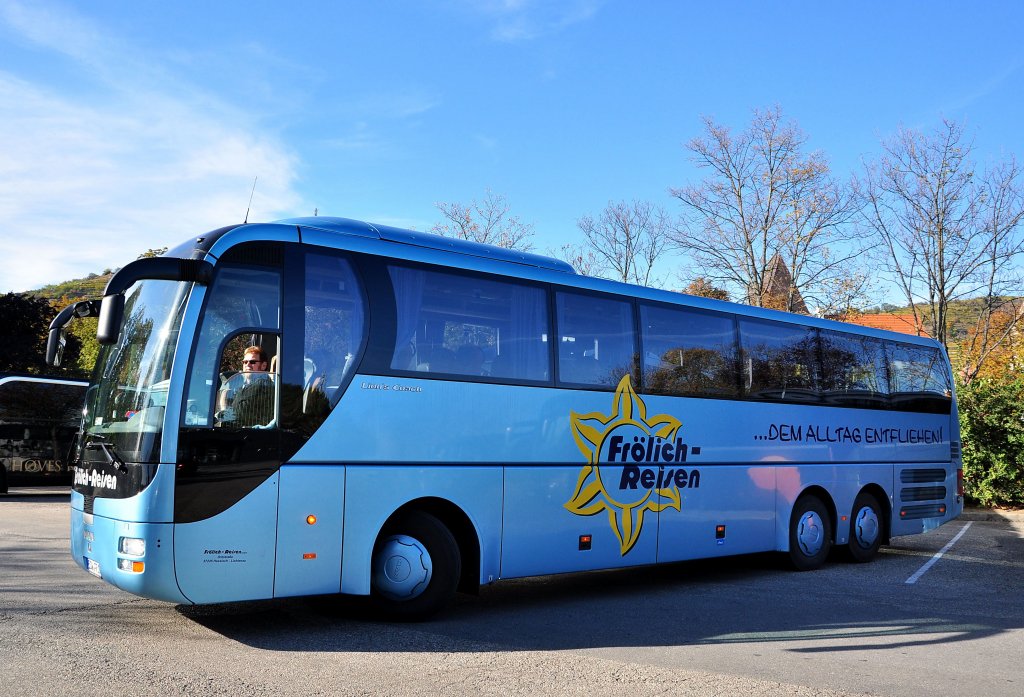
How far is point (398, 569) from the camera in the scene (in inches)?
306

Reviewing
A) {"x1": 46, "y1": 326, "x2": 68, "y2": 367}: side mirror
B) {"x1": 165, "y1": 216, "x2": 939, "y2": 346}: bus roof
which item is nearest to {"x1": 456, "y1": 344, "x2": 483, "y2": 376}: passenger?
{"x1": 165, "y1": 216, "x2": 939, "y2": 346}: bus roof

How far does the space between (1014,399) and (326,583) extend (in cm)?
1812

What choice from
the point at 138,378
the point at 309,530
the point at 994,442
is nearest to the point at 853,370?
the point at 309,530

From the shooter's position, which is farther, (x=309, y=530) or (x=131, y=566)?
(x=309, y=530)

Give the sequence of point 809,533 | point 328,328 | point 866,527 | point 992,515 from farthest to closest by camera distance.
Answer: point 992,515 → point 866,527 → point 809,533 → point 328,328

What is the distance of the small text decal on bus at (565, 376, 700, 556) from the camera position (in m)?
9.40

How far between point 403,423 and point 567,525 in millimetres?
2239

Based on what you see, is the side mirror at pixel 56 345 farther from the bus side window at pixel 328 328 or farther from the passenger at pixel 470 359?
the passenger at pixel 470 359

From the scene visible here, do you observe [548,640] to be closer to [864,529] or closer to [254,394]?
[254,394]

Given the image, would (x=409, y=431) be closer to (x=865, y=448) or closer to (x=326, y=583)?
(x=326, y=583)

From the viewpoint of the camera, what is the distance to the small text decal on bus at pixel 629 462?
9398 millimetres

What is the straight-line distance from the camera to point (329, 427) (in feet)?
24.3

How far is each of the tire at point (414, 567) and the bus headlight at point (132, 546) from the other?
1908 millimetres

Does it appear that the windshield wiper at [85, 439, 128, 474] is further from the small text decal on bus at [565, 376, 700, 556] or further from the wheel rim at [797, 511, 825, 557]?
the wheel rim at [797, 511, 825, 557]
